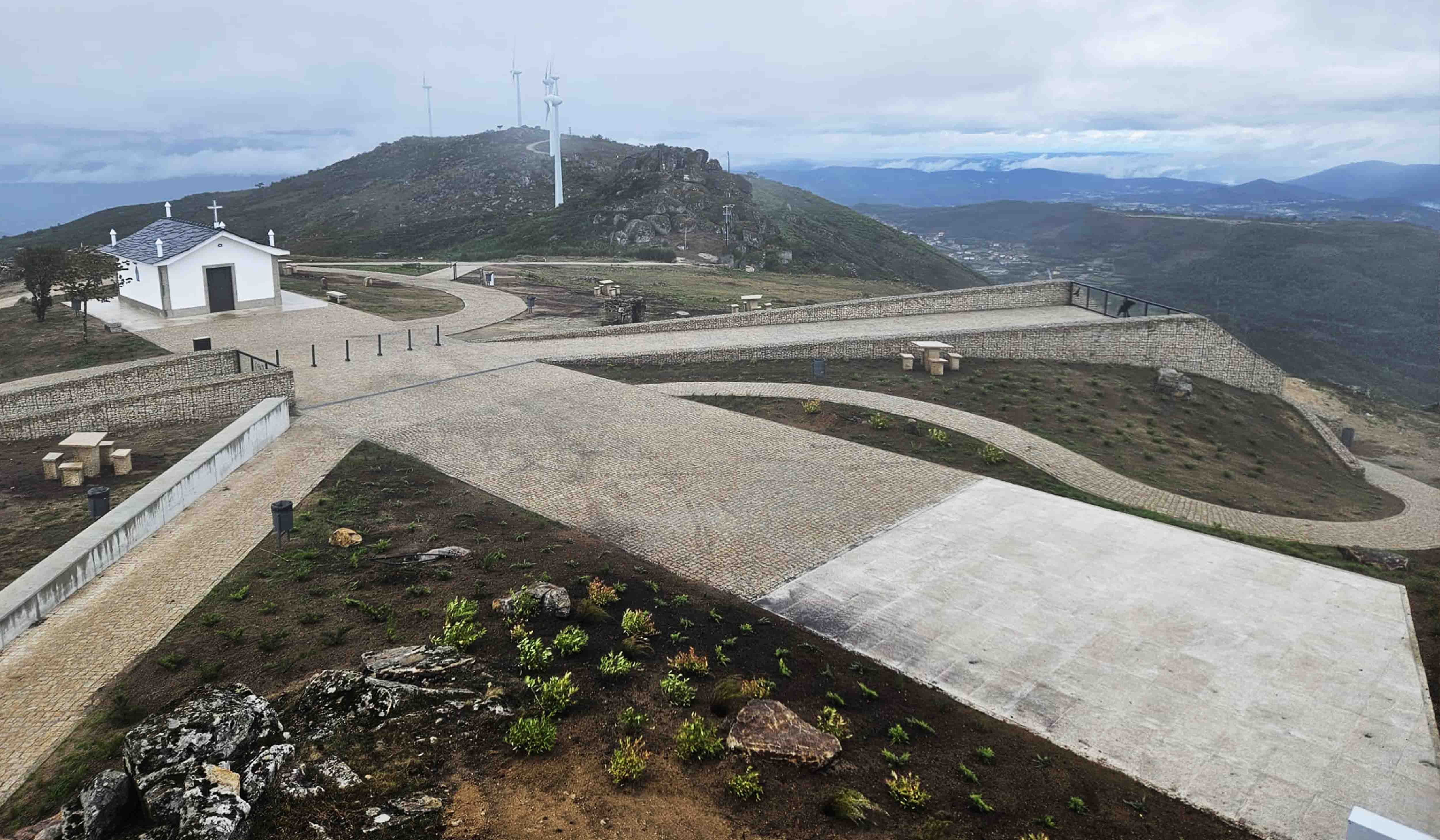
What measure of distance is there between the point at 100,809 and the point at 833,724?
5.91m

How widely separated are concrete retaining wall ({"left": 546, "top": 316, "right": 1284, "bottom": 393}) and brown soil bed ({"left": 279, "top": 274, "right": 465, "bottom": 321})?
1071 centimetres

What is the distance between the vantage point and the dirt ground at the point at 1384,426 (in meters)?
32.2

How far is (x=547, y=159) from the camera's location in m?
125

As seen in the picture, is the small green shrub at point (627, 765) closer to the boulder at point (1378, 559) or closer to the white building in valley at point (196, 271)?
the boulder at point (1378, 559)

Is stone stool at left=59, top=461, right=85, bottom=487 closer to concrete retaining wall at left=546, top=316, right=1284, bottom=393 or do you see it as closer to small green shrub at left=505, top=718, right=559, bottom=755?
small green shrub at left=505, top=718, right=559, bottom=755

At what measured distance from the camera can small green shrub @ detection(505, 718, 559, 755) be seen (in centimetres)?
759

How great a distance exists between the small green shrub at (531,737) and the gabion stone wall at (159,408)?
13683mm

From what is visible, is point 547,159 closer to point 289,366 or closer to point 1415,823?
point 289,366

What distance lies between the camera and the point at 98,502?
1245 cm

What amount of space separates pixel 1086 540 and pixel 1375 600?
3.81 metres

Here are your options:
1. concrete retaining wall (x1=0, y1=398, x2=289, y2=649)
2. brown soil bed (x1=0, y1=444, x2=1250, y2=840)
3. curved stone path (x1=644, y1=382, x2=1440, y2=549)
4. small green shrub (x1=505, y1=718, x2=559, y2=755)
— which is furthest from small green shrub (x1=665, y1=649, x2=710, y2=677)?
curved stone path (x1=644, y1=382, x2=1440, y2=549)

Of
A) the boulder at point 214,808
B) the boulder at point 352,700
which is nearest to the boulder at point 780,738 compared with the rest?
the boulder at point 352,700

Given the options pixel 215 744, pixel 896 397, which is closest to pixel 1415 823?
pixel 215 744

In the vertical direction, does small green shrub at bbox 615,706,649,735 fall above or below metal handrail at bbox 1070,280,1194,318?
below
